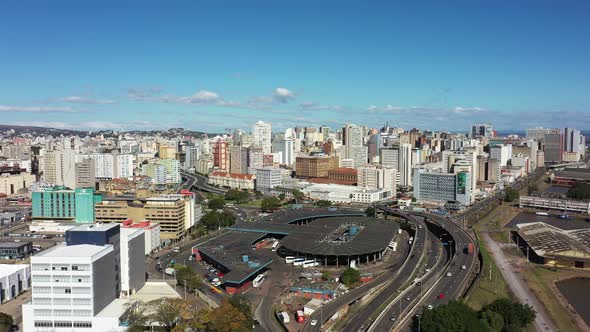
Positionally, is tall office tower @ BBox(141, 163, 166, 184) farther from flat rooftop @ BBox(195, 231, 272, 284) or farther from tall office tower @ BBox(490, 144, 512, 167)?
tall office tower @ BBox(490, 144, 512, 167)

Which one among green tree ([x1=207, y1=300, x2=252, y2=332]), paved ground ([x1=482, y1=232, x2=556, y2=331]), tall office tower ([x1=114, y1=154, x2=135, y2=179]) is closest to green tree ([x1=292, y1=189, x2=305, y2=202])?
paved ground ([x1=482, y1=232, x2=556, y2=331])

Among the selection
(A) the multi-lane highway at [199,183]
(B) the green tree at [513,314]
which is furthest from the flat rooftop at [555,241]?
(A) the multi-lane highway at [199,183]

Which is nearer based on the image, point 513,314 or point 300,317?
point 513,314

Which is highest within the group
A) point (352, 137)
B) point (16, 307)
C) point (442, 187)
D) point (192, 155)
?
point (352, 137)

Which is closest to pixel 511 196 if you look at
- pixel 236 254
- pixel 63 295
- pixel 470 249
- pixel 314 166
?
pixel 314 166

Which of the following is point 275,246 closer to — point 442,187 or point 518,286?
point 518,286

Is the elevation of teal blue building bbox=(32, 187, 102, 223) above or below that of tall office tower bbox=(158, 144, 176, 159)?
below
